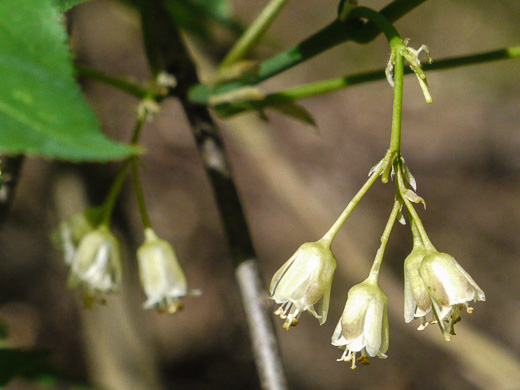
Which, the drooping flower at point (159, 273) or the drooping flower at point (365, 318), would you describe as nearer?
the drooping flower at point (365, 318)

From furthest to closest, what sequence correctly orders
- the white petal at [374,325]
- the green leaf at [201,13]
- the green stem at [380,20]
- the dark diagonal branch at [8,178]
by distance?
the green leaf at [201,13]
the dark diagonal branch at [8,178]
the white petal at [374,325]
the green stem at [380,20]

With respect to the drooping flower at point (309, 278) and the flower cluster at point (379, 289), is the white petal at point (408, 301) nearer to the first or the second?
the flower cluster at point (379, 289)

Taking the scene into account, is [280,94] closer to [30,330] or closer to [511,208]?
[30,330]

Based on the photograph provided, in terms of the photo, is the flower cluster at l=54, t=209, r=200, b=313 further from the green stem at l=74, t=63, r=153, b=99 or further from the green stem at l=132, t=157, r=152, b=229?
the green stem at l=74, t=63, r=153, b=99

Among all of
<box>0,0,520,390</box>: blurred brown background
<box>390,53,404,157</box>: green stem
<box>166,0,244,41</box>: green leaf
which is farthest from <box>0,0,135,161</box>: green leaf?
<box>0,0,520,390</box>: blurred brown background

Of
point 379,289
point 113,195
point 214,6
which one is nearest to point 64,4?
point 113,195

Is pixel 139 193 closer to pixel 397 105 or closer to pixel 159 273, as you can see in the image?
pixel 159 273

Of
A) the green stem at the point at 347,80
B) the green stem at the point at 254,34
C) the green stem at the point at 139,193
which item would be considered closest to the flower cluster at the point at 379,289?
the green stem at the point at 347,80
